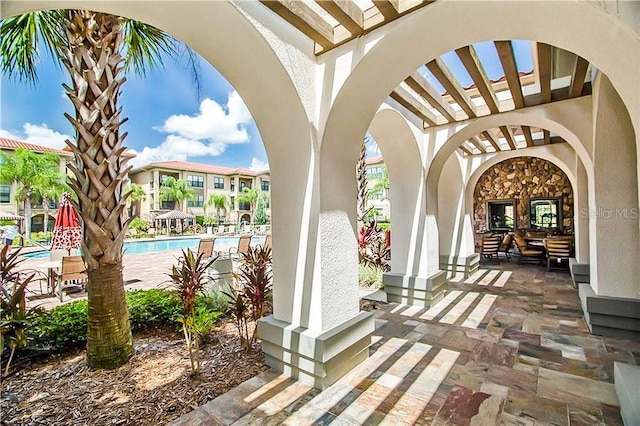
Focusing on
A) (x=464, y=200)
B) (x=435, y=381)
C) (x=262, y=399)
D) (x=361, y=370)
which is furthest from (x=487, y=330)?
(x=464, y=200)

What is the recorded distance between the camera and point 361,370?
10.4 ft

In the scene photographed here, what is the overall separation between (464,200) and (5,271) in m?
9.17

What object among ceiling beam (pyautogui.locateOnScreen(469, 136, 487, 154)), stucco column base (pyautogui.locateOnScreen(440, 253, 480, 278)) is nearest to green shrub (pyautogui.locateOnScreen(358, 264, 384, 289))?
stucco column base (pyautogui.locateOnScreen(440, 253, 480, 278))

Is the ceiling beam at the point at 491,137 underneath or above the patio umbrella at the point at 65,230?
above

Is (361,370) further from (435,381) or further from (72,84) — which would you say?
(72,84)

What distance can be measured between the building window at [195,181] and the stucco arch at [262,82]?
37682mm

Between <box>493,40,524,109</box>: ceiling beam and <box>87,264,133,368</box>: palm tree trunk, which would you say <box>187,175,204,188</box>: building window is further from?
<box>493,40,524,109</box>: ceiling beam

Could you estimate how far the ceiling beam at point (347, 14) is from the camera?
239 cm

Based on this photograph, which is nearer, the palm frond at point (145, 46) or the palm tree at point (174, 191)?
the palm frond at point (145, 46)

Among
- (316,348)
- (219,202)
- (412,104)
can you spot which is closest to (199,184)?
(219,202)

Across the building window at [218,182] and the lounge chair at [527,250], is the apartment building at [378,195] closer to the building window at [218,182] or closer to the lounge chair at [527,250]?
the lounge chair at [527,250]

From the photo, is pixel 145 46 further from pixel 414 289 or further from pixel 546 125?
pixel 546 125

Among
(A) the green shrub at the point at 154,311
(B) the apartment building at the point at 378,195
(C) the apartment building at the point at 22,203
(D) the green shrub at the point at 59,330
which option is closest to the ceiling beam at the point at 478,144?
(A) the green shrub at the point at 154,311

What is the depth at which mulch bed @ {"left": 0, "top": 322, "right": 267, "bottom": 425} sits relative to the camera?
244 cm
